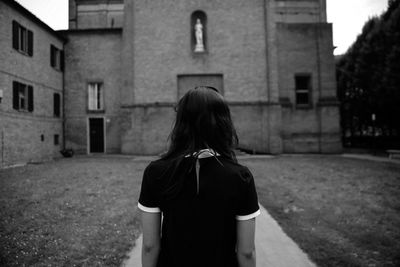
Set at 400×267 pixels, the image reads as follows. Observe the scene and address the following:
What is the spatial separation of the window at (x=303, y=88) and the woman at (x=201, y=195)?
21.9m

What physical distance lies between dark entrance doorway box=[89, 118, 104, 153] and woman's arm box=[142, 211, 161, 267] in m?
21.1

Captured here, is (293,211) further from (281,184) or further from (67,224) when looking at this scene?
(67,224)

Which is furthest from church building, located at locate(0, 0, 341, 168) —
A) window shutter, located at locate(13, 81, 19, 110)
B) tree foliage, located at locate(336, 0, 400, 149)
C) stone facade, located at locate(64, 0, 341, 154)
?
window shutter, located at locate(13, 81, 19, 110)

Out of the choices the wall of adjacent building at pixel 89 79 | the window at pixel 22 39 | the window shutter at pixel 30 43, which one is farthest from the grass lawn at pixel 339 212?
the window shutter at pixel 30 43

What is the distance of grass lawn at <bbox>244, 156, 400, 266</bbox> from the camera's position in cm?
402

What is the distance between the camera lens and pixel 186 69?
19828mm

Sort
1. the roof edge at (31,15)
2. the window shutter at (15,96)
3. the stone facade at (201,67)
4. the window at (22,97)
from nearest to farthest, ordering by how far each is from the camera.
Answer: the roof edge at (31,15)
the window shutter at (15,96)
the window at (22,97)
the stone facade at (201,67)

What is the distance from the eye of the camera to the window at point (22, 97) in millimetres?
15323

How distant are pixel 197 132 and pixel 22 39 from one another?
762 inches

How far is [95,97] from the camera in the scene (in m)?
21.6

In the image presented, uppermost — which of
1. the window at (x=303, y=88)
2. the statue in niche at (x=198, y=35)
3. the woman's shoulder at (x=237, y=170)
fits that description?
the statue in niche at (x=198, y=35)

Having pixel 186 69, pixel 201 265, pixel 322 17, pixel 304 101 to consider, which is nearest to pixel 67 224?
pixel 201 265

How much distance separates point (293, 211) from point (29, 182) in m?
8.98

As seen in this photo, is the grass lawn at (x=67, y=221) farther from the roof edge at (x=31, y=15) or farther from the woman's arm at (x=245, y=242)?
the roof edge at (x=31, y=15)
